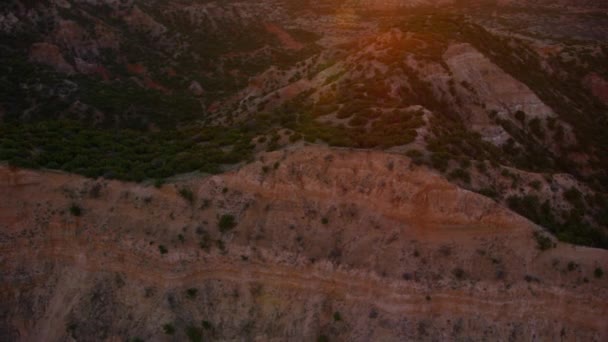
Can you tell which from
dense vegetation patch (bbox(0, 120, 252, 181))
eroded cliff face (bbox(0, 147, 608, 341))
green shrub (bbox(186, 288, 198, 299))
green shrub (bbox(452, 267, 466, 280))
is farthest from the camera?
dense vegetation patch (bbox(0, 120, 252, 181))

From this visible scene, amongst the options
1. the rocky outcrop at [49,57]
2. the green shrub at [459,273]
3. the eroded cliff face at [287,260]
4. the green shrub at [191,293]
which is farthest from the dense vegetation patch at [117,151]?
the rocky outcrop at [49,57]

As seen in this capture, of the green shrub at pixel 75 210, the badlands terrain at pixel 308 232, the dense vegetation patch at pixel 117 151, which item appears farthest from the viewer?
the dense vegetation patch at pixel 117 151

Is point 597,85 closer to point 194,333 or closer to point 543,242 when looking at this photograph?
point 543,242

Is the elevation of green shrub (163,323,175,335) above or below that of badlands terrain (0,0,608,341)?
below

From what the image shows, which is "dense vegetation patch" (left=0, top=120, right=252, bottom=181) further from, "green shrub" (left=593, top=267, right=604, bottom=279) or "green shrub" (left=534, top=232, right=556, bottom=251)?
"green shrub" (left=593, top=267, right=604, bottom=279)

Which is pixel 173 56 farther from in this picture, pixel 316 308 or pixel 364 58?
pixel 316 308

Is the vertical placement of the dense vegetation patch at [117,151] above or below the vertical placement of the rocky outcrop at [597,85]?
above

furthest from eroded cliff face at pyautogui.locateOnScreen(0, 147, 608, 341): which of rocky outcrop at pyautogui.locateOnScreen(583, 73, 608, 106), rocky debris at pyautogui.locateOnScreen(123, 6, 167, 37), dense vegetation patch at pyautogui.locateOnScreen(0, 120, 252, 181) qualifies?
rocky debris at pyautogui.locateOnScreen(123, 6, 167, 37)

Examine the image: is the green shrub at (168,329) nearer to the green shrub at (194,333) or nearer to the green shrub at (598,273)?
the green shrub at (194,333)

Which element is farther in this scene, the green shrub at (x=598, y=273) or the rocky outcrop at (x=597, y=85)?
the rocky outcrop at (x=597, y=85)

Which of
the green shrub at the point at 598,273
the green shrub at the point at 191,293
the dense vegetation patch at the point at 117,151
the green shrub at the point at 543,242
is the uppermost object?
the dense vegetation patch at the point at 117,151
